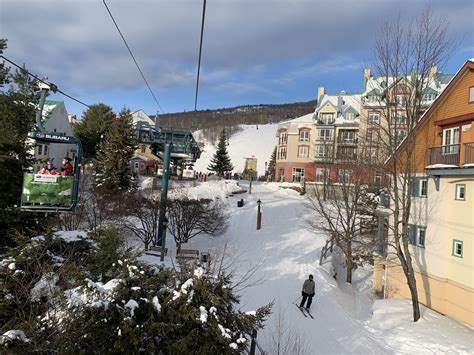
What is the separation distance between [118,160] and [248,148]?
110m

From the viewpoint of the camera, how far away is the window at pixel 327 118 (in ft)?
181

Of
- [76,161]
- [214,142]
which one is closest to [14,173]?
[76,161]

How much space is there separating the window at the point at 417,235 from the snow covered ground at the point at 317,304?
3626 mm

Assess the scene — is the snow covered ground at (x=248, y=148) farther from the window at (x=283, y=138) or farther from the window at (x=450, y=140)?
the window at (x=450, y=140)

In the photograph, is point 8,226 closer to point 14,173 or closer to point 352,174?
point 14,173

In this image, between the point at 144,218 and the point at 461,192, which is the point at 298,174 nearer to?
the point at 144,218

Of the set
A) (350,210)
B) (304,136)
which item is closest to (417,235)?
(350,210)

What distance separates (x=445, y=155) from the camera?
1939 centimetres

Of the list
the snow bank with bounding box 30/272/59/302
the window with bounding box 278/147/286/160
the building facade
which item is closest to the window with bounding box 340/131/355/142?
the window with bounding box 278/147/286/160

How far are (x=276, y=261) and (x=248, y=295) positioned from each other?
782 centimetres

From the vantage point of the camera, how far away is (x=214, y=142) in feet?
503

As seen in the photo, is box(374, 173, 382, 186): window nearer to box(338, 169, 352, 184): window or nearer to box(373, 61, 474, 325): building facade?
box(338, 169, 352, 184): window

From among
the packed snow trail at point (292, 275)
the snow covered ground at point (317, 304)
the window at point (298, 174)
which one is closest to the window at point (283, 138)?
the window at point (298, 174)

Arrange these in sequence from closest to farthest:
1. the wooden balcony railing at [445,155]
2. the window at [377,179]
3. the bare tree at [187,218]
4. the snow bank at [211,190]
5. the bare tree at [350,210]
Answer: the wooden balcony railing at [445,155] → the bare tree at [187,218] → the bare tree at [350,210] → the window at [377,179] → the snow bank at [211,190]
